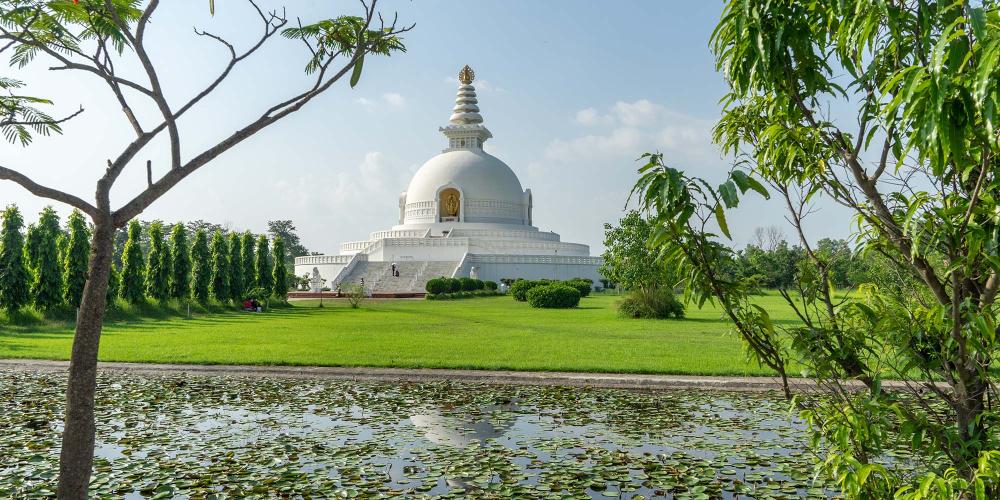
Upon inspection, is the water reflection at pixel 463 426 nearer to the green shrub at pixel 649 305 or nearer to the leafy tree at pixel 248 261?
the green shrub at pixel 649 305

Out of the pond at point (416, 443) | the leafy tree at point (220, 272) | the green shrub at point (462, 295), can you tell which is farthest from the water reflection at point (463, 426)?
the green shrub at point (462, 295)

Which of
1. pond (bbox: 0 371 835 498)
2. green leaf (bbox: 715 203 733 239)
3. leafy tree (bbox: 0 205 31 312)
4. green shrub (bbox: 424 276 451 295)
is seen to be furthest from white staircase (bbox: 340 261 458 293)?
green leaf (bbox: 715 203 733 239)

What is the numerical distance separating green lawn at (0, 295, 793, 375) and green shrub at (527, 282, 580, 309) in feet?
16.5

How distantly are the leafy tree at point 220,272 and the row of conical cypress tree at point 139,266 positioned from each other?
0.12 ft

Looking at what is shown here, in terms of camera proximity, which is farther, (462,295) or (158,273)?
(462,295)

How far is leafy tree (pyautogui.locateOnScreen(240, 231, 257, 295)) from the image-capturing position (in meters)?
32.7

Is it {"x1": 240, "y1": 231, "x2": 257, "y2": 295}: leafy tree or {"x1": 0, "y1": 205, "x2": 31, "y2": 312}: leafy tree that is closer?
{"x1": 0, "y1": 205, "x2": 31, "y2": 312}: leafy tree

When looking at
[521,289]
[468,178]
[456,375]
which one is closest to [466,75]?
[468,178]

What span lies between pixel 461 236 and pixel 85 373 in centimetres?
4821

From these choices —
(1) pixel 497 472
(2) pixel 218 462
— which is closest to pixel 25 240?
(2) pixel 218 462

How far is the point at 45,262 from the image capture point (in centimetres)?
2214

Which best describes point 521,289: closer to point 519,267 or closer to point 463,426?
point 519,267

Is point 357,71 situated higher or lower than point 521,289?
higher

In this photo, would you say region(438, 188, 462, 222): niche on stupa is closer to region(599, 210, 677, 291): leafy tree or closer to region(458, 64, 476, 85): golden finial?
region(458, 64, 476, 85): golden finial
